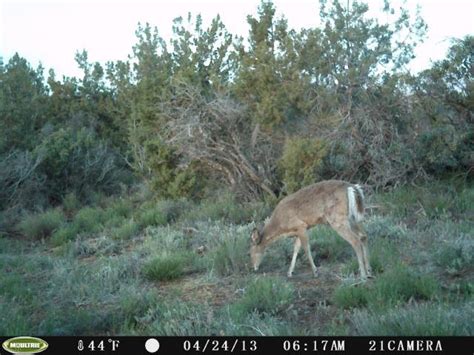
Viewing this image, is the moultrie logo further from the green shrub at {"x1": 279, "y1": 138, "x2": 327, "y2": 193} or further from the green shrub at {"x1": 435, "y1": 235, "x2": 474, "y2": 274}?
the green shrub at {"x1": 279, "y1": 138, "x2": 327, "y2": 193}

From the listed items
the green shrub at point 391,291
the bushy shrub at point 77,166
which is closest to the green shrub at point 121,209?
the bushy shrub at point 77,166

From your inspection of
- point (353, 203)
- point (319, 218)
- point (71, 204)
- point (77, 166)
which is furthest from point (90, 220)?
point (353, 203)

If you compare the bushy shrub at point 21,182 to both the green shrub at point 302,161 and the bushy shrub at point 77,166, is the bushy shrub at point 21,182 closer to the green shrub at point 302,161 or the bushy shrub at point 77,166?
the bushy shrub at point 77,166

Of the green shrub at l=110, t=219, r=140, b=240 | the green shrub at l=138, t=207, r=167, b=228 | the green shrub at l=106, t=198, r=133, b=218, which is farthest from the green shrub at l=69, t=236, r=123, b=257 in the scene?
the green shrub at l=106, t=198, r=133, b=218

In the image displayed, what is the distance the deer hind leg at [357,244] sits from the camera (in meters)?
8.36

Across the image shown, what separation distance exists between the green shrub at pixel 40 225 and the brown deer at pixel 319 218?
22.1 ft

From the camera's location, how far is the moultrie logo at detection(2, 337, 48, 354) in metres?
4.06

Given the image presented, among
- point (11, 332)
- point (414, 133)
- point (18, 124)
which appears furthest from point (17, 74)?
point (11, 332)

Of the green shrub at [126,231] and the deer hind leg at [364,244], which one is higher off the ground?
the green shrub at [126,231]

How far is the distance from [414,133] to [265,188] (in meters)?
3.93

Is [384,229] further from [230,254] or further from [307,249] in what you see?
[230,254]

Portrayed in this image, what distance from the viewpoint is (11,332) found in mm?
6039

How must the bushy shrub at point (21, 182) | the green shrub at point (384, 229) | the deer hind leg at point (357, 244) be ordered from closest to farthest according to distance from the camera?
1. the deer hind leg at point (357, 244)
2. the green shrub at point (384, 229)
3. the bushy shrub at point (21, 182)

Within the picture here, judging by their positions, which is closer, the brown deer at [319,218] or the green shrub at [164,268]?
the brown deer at [319,218]
